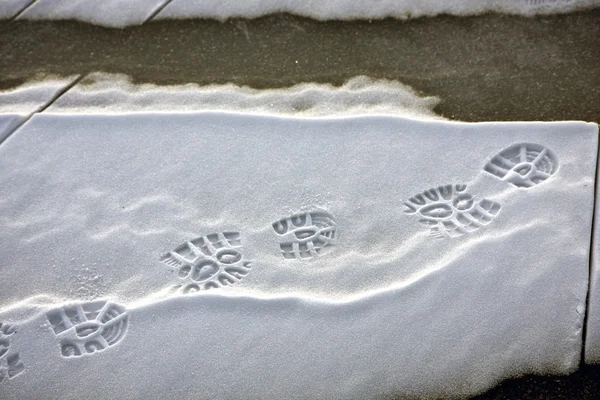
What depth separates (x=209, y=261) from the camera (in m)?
1.92

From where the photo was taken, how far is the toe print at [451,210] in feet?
6.39

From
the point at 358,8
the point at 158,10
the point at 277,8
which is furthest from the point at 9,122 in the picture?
the point at 358,8

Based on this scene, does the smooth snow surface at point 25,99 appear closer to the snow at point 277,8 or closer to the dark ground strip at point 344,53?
the dark ground strip at point 344,53

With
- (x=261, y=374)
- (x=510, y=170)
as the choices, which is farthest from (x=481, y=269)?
(x=261, y=374)

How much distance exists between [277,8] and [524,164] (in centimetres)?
127

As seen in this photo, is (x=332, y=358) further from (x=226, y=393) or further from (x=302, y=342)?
(x=226, y=393)

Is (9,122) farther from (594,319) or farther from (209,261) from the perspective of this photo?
(594,319)

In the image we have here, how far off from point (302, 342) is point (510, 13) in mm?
1742

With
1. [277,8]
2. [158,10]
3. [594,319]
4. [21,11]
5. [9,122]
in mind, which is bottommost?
[594,319]

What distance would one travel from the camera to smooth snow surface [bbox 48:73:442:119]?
225 centimetres

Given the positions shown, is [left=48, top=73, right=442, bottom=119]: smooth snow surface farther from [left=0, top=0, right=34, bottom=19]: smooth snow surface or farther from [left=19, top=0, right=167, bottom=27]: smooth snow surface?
[left=0, top=0, right=34, bottom=19]: smooth snow surface

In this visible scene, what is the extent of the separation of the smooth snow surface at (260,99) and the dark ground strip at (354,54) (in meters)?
0.04

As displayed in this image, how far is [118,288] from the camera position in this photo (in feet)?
6.18

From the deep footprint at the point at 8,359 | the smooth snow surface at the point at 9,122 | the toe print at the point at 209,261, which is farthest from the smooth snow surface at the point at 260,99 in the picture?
the deep footprint at the point at 8,359
